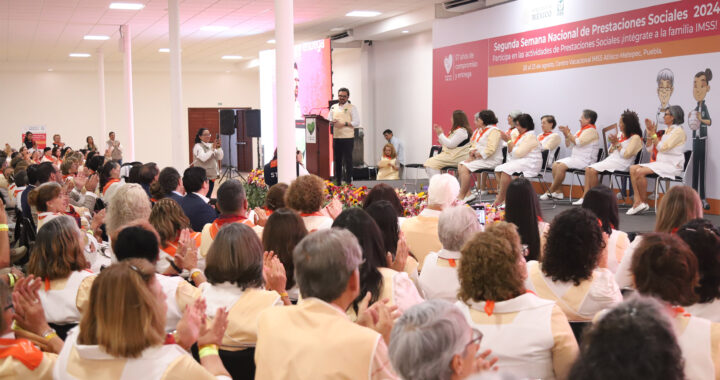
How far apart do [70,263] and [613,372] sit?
2480mm

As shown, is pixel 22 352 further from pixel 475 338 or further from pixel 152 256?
pixel 475 338

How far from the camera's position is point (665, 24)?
8.73 m

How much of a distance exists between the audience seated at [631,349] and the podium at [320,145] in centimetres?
1037

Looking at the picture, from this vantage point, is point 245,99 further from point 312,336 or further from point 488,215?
point 312,336

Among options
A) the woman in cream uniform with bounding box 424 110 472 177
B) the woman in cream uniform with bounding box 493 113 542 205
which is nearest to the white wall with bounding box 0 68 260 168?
the woman in cream uniform with bounding box 424 110 472 177

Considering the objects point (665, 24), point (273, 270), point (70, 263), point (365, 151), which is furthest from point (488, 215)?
point (365, 151)

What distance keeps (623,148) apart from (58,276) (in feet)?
24.9

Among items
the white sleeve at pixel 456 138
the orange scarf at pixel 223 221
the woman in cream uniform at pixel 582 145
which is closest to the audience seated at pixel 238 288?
the orange scarf at pixel 223 221

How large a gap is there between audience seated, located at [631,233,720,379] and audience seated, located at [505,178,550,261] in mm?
1444

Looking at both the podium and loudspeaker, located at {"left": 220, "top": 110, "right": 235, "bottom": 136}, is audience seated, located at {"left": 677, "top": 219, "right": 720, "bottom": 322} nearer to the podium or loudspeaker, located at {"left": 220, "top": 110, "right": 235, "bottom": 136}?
the podium

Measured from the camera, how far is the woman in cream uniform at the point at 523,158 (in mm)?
9680

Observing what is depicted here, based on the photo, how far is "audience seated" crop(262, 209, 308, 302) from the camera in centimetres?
321

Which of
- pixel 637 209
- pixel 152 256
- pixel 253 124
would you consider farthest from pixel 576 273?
pixel 253 124

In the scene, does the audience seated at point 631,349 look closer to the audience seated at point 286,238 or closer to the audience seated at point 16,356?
the audience seated at point 16,356
